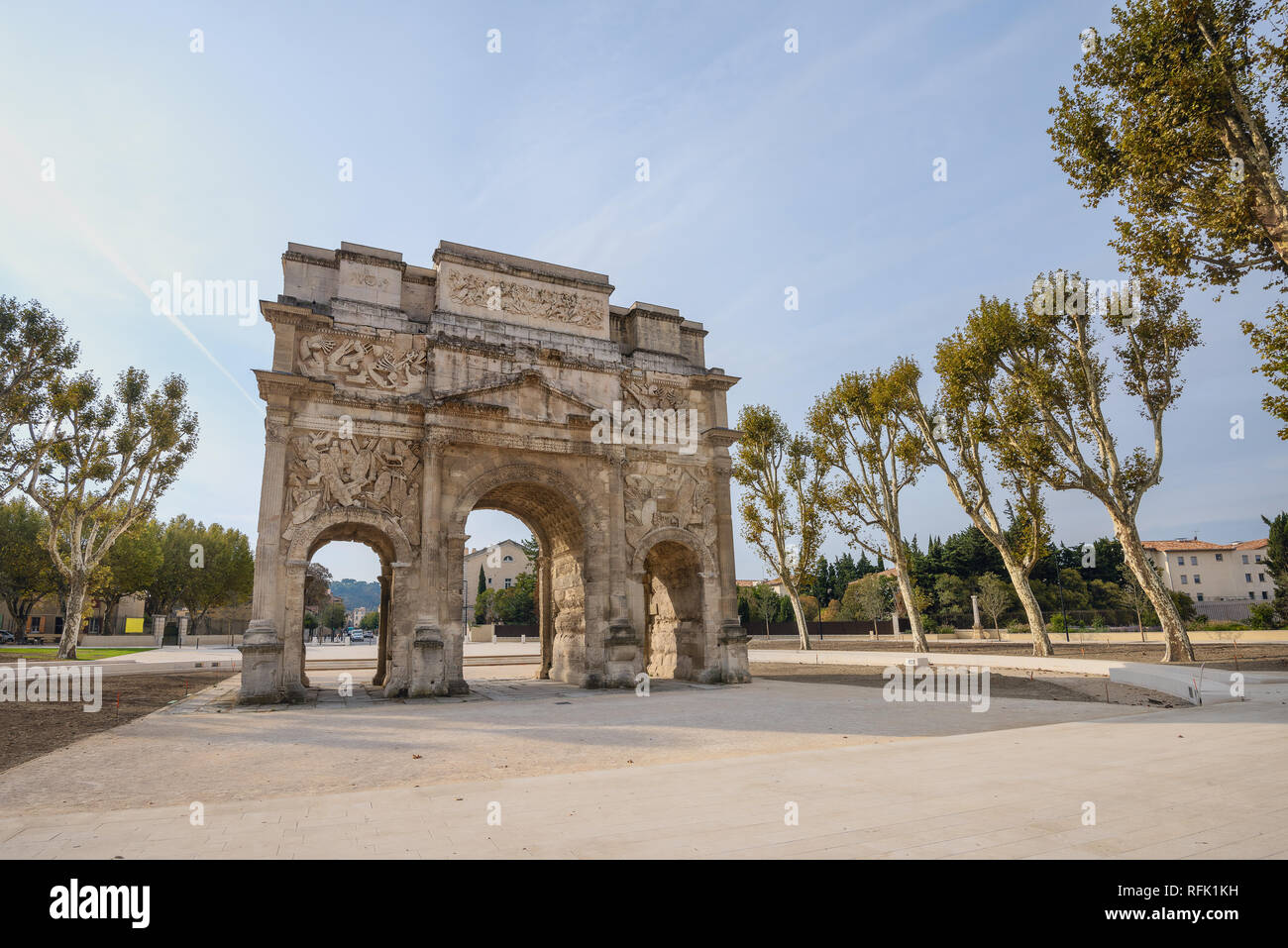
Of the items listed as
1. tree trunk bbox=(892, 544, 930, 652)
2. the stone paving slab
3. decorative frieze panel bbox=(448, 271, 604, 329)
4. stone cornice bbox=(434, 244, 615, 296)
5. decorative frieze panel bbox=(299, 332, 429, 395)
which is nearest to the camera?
the stone paving slab

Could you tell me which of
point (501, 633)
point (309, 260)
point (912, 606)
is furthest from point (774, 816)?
point (501, 633)

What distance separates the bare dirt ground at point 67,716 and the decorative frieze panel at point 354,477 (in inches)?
192

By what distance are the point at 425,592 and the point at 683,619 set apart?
27.7 ft

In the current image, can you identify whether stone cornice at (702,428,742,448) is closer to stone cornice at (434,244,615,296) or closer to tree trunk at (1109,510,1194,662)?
stone cornice at (434,244,615,296)

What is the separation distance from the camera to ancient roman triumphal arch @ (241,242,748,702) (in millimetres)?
16531

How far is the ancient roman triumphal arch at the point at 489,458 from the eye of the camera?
16531 millimetres

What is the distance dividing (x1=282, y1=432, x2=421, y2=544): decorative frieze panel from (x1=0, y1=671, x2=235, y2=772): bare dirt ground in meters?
4.87

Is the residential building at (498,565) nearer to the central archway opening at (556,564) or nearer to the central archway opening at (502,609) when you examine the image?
the central archway opening at (502,609)

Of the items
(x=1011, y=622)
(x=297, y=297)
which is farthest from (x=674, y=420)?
(x=1011, y=622)

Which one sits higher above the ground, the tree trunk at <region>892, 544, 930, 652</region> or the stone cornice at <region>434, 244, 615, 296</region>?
the stone cornice at <region>434, 244, 615, 296</region>

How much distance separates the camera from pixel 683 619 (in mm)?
21656

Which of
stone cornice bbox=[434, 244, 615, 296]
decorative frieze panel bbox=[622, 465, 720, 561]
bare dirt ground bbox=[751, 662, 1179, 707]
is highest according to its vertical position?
stone cornice bbox=[434, 244, 615, 296]

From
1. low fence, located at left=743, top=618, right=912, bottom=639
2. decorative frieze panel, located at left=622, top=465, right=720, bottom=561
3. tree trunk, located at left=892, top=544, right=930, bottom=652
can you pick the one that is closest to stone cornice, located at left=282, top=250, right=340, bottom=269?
decorative frieze panel, located at left=622, top=465, right=720, bottom=561

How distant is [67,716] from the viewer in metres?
13.2
